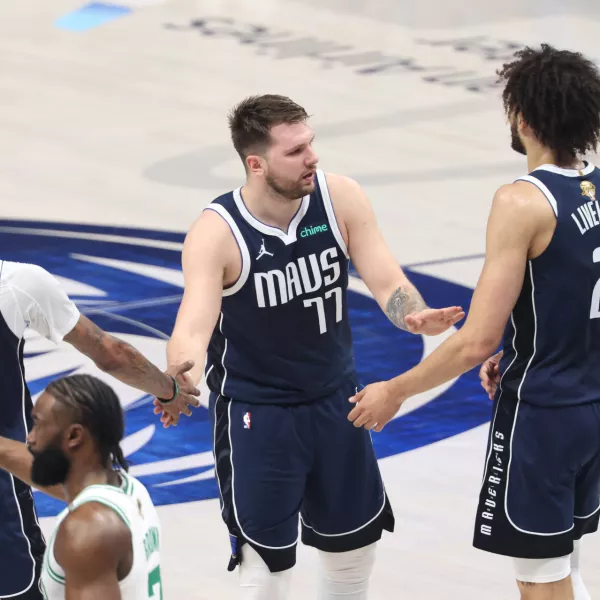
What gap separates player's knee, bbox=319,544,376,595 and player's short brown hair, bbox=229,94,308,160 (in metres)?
1.41

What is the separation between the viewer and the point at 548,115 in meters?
4.23

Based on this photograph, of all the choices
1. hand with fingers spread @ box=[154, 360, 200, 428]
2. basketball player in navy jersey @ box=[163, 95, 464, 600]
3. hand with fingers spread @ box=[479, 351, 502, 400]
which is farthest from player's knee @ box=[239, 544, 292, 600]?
hand with fingers spread @ box=[479, 351, 502, 400]

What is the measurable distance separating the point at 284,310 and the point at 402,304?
0.41 meters

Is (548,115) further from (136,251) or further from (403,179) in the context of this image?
(403,179)

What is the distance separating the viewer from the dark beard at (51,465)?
327 cm

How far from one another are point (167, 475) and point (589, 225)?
292 centimetres

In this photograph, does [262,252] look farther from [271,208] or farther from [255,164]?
[255,164]

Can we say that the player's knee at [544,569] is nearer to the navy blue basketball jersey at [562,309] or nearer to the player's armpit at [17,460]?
the navy blue basketball jersey at [562,309]

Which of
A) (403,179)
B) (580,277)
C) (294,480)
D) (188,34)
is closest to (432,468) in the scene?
(294,480)

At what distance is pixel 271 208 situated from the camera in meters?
4.77

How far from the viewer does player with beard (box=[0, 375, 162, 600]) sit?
3.06 m

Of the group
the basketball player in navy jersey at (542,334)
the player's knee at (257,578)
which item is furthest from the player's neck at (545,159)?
the player's knee at (257,578)

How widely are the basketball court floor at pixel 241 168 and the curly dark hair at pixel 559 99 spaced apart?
2032mm

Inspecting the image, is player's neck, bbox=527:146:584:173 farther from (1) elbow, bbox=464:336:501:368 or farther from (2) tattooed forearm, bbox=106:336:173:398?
(2) tattooed forearm, bbox=106:336:173:398
